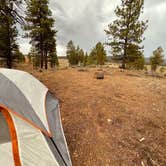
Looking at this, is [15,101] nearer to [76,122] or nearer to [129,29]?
[76,122]

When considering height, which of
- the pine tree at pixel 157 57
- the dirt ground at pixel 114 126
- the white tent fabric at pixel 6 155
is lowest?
the dirt ground at pixel 114 126

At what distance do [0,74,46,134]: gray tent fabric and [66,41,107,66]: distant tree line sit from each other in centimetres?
2832

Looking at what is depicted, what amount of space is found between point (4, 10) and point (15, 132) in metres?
5.20

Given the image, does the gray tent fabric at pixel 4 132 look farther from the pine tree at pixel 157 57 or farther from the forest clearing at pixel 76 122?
the pine tree at pixel 157 57

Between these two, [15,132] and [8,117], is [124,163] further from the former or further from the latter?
[8,117]

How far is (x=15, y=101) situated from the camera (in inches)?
105

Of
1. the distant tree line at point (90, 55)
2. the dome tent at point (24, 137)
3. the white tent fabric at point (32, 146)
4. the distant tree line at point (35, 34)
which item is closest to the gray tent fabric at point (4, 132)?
the dome tent at point (24, 137)

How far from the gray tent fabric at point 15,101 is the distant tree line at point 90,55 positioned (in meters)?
28.3

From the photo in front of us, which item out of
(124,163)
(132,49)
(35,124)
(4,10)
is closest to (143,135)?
(124,163)

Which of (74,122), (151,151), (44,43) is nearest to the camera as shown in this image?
(151,151)

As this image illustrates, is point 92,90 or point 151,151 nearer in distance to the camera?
point 151,151

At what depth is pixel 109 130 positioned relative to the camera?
3.97 m

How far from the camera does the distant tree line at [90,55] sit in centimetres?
3119

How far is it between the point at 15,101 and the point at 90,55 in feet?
111
